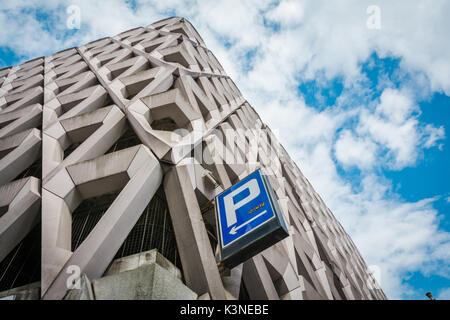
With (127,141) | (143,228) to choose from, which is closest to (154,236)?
(143,228)

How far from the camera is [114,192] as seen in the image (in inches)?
276

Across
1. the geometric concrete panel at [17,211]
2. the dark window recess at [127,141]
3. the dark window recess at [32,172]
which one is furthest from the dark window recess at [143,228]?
the dark window recess at [32,172]

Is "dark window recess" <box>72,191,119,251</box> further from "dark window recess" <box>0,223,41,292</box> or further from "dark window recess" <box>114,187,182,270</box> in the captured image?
"dark window recess" <box>114,187,182,270</box>

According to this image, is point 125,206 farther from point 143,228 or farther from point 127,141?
point 127,141

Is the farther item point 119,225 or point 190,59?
point 190,59

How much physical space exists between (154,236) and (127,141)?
15.3 ft

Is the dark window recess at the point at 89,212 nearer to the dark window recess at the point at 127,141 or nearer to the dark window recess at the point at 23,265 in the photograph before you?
the dark window recess at the point at 23,265

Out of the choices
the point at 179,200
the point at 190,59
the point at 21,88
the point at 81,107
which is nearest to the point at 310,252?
the point at 179,200

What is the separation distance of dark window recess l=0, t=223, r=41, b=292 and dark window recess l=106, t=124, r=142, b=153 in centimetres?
361

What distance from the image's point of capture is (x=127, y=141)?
9.41 m

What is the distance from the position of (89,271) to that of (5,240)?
2.72 m
